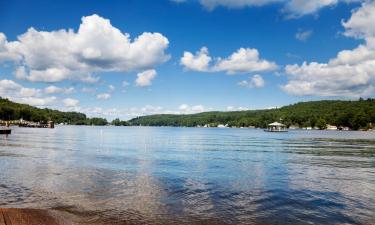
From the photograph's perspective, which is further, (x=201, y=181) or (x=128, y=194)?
(x=201, y=181)

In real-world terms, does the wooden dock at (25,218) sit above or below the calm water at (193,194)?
above

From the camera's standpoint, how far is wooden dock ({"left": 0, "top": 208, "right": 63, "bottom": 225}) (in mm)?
12512

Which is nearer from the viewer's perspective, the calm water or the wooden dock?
the wooden dock

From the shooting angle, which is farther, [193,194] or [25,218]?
[193,194]

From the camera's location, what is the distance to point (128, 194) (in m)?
22.4

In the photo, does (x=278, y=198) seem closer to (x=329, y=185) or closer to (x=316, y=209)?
(x=316, y=209)

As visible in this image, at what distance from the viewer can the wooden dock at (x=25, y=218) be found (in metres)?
12.5

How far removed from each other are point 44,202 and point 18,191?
3819 millimetres

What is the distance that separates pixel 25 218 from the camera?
44.6 ft

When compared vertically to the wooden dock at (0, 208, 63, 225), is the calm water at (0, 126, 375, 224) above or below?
below

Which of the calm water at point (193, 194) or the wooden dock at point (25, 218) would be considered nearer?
the wooden dock at point (25, 218)

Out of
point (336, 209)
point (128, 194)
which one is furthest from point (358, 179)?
point (128, 194)

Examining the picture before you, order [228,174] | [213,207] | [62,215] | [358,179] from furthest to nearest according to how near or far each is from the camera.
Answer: [228,174]
[358,179]
[213,207]
[62,215]

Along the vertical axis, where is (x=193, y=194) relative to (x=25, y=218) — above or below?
below
